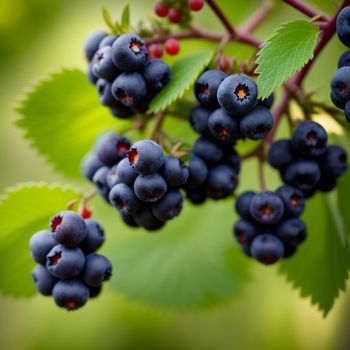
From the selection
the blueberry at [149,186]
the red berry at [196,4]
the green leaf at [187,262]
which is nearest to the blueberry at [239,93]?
the blueberry at [149,186]

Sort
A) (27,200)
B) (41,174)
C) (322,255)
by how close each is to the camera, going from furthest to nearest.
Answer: (41,174) → (322,255) → (27,200)

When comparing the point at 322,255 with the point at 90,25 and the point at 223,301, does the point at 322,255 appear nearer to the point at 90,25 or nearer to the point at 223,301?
the point at 223,301

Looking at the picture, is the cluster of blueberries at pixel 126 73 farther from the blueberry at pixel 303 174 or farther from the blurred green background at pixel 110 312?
the blurred green background at pixel 110 312

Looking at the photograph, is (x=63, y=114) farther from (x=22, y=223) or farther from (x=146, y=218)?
(x=146, y=218)

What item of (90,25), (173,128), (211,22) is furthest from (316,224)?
(90,25)

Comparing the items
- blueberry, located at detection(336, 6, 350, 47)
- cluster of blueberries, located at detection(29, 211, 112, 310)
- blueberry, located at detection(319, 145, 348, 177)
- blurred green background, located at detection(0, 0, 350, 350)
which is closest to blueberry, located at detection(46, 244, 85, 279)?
cluster of blueberries, located at detection(29, 211, 112, 310)

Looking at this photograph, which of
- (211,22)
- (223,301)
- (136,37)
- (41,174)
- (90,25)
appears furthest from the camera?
(41,174)
